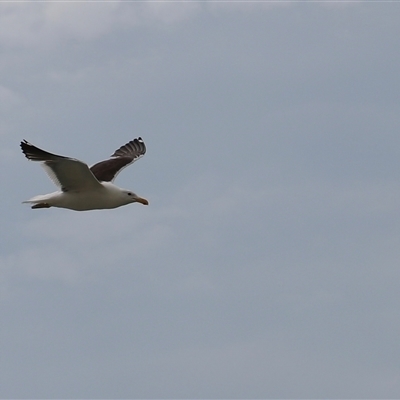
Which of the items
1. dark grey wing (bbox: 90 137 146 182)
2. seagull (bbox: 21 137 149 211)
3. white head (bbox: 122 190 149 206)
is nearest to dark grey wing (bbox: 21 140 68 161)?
seagull (bbox: 21 137 149 211)

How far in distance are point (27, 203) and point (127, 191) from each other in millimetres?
2491

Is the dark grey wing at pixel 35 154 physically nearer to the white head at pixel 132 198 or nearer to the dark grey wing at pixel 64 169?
the dark grey wing at pixel 64 169

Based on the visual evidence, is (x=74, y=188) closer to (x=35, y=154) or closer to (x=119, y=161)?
(x=35, y=154)

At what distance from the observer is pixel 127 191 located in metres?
23.6

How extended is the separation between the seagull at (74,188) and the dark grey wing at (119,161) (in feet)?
1.56

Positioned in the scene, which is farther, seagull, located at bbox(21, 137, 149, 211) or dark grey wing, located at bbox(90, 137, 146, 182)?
dark grey wing, located at bbox(90, 137, 146, 182)

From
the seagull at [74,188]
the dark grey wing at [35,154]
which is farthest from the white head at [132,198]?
the dark grey wing at [35,154]

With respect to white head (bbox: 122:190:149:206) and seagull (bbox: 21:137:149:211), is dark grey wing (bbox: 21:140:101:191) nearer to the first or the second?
seagull (bbox: 21:137:149:211)

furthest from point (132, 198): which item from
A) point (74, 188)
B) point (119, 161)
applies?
point (119, 161)

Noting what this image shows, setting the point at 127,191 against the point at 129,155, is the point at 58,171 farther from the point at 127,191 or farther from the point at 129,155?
the point at 129,155

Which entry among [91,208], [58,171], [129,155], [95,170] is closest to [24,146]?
[58,171]

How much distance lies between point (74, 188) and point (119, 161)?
15.4 ft

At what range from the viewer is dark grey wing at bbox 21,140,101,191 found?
21.1 meters

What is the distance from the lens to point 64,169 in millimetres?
21547
